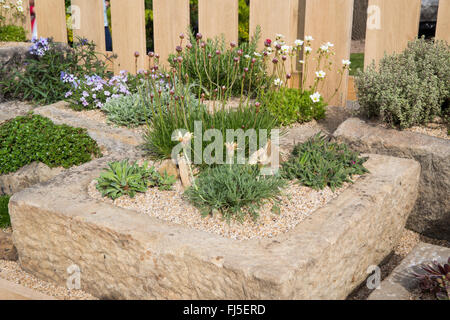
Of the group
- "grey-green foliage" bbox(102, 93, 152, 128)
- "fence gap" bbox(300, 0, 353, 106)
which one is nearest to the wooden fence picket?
"grey-green foliage" bbox(102, 93, 152, 128)

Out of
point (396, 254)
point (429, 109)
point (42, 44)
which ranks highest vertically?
point (42, 44)

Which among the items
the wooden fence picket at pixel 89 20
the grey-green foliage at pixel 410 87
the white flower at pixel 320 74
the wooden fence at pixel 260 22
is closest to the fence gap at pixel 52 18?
the wooden fence at pixel 260 22

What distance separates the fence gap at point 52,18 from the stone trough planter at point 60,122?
166cm

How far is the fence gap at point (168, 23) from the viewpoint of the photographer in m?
5.54

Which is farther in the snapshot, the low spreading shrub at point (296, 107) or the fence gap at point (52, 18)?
the fence gap at point (52, 18)

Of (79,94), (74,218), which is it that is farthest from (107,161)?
(79,94)

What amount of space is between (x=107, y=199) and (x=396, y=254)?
6.56ft

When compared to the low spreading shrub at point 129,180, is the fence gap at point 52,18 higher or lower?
higher

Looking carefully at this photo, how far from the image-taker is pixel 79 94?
507 cm

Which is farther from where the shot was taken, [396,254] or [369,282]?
[396,254]

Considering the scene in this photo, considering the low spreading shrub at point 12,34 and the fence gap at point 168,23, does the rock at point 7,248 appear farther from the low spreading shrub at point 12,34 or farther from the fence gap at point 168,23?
the low spreading shrub at point 12,34

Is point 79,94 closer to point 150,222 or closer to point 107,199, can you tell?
point 107,199

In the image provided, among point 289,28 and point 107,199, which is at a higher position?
point 289,28

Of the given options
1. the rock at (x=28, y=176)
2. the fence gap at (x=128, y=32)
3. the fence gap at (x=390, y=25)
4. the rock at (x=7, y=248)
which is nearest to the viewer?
the rock at (x=7, y=248)
